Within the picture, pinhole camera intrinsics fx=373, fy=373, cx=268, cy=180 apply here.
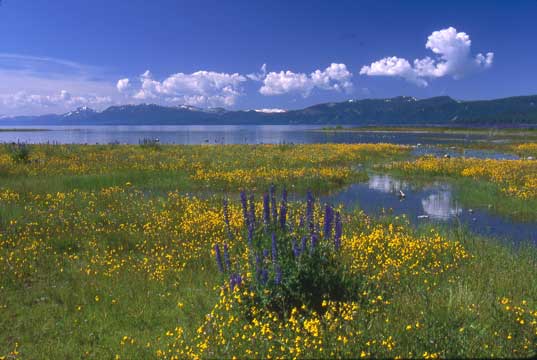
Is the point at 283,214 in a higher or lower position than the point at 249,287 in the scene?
higher

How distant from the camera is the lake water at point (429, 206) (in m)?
14.0

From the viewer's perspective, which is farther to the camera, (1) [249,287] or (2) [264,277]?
(1) [249,287]

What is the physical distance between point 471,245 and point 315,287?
21.4 feet

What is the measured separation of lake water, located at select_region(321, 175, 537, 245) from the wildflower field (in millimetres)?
2411

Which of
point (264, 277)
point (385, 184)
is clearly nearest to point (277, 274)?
point (264, 277)

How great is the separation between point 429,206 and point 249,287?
13866 millimetres

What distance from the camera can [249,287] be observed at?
21.5 ft

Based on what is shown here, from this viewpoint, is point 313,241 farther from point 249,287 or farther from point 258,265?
point 249,287

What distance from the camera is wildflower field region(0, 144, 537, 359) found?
5.51 metres

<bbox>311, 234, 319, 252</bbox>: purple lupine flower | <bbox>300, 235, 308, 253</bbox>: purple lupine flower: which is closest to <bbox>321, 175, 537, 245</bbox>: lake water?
<bbox>311, 234, 319, 252</bbox>: purple lupine flower

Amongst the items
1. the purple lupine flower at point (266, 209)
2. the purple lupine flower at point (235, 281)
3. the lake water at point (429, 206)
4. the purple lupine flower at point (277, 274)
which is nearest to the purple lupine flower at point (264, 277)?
the purple lupine flower at point (277, 274)

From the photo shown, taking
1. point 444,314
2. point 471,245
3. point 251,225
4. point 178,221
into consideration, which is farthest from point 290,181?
point 444,314

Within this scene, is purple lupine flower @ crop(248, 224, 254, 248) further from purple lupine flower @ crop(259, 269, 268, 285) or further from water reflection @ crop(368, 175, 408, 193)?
water reflection @ crop(368, 175, 408, 193)

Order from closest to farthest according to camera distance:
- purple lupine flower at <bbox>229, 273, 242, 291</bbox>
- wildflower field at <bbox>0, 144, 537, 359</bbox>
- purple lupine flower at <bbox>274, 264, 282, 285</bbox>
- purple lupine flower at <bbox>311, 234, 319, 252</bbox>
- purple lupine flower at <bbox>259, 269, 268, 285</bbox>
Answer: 1. wildflower field at <bbox>0, 144, 537, 359</bbox>
2. purple lupine flower at <bbox>274, 264, 282, 285</bbox>
3. purple lupine flower at <bbox>259, 269, 268, 285</bbox>
4. purple lupine flower at <bbox>311, 234, 319, 252</bbox>
5. purple lupine flower at <bbox>229, 273, 242, 291</bbox>
